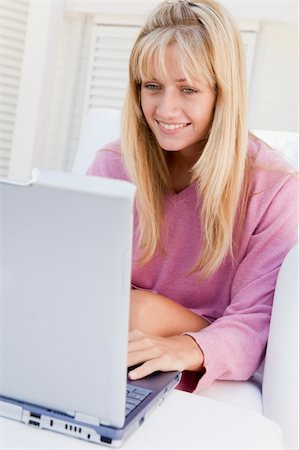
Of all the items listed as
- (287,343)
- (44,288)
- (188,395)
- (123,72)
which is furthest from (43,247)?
(123,72)

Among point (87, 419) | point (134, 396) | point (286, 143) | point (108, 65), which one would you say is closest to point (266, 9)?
point (108, 65)

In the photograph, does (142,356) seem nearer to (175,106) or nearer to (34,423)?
(34,423)

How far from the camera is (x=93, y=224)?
24.9 inches

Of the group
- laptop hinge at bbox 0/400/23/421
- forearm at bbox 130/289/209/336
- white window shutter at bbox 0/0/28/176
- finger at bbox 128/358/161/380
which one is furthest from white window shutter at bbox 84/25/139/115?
laptop hinge at bbox 0/400/23/421

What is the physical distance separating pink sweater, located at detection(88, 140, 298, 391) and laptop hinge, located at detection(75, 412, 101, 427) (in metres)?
0.38

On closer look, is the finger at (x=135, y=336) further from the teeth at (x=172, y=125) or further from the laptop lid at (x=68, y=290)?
the teeth at (x=172, y=125)

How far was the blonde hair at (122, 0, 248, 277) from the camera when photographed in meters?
1.29

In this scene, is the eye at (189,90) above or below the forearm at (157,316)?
above

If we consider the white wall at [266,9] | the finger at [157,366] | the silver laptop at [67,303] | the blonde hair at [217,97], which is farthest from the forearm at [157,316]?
the white wall at [266,9]

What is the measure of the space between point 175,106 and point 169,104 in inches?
0.6

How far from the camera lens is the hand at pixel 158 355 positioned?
3.02 ft

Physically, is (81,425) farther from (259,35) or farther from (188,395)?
(259,35)

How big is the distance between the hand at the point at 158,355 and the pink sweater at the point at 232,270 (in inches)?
1.7

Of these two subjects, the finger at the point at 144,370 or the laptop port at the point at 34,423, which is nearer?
the laptop port at the point at 34,423
